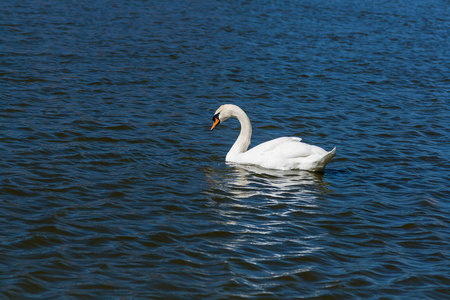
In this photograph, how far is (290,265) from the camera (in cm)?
752

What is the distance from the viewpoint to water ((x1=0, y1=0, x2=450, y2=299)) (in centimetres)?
723

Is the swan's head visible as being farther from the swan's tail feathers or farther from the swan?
the swan's tail feathers

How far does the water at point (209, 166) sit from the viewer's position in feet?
23.7

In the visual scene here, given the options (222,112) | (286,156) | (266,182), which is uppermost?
(222,112)

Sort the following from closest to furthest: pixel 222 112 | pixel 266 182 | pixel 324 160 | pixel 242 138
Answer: pixel 266 182 < pixel 324 160 < pixel 242 138 < pixel 222 112

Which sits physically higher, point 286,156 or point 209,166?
point 286,156


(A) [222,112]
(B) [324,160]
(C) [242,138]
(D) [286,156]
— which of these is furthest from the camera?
(A) [222,112]

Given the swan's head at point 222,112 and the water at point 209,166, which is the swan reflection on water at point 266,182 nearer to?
the water at point 209,166

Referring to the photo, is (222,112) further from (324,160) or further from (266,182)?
(324,160)

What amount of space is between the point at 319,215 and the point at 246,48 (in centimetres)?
1142

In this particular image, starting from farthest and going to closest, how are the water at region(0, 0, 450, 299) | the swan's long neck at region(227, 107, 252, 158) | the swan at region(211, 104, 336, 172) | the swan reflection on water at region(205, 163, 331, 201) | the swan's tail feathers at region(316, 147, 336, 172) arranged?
the swan's long neck at region(227, 107, 252, 158) < the swan at region(211, 104, 336, 172) < the swan's tail feathers at region(316, 147, 336, 172) < the swan reflection on water at region(205, 163, 331, 201) < the water at region(0, 0, 450, 299)

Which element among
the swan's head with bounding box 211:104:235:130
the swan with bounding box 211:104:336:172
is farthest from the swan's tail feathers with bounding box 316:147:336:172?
the swan's head with bounding box 211:104:235:130

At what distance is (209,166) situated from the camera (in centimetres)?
1109

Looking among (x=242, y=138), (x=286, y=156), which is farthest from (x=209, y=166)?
(x=286, y=156)
